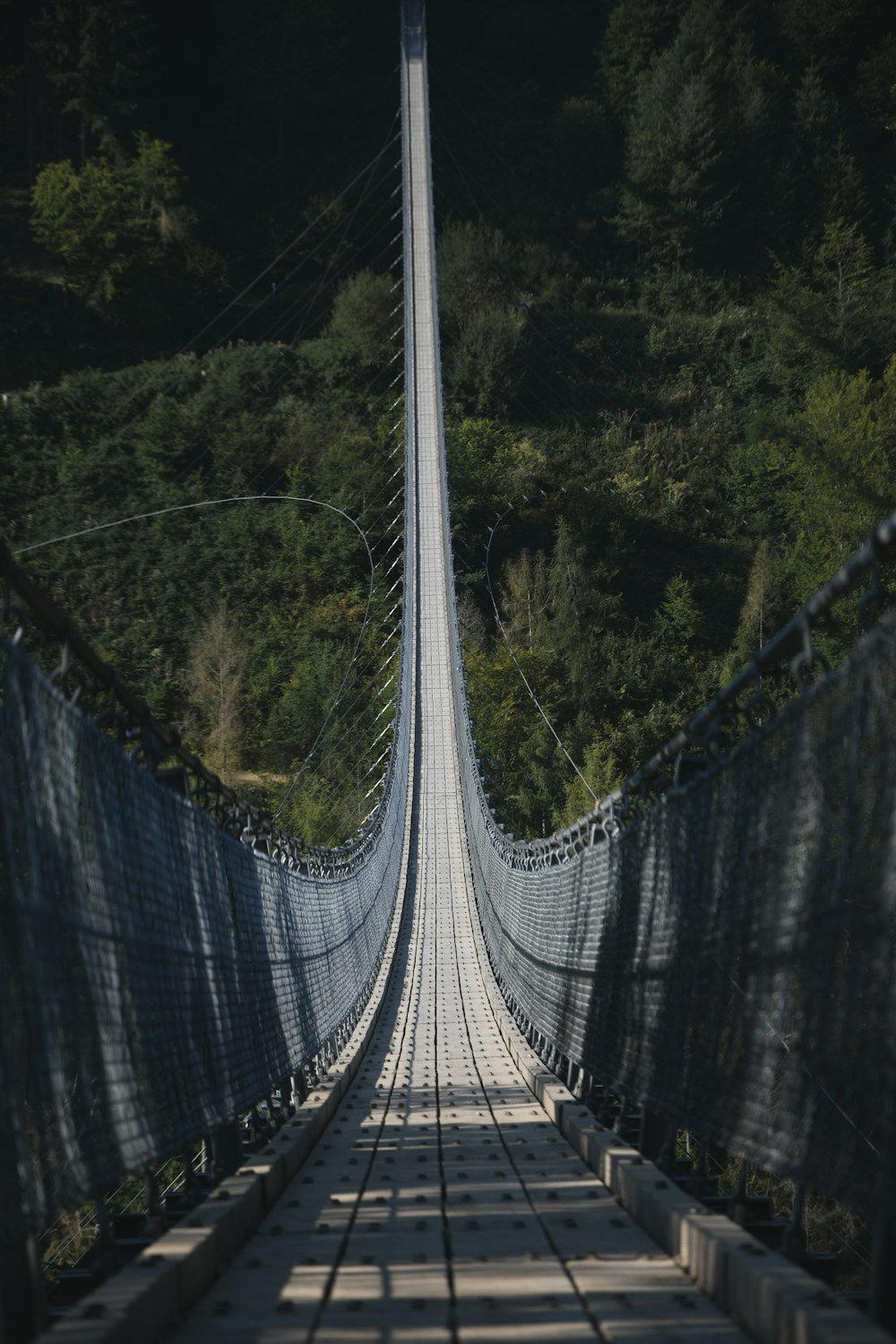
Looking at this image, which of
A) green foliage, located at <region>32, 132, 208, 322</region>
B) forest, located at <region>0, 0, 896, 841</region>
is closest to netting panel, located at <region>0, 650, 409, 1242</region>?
forest, located at <region>0, 0, 896, 841</region>

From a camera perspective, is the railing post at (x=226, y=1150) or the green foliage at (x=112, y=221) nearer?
the railing post at (x=226, y=1150)

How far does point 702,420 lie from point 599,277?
660 cm

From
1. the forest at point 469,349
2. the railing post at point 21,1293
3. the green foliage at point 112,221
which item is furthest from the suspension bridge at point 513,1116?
the green foliage at point 112,221

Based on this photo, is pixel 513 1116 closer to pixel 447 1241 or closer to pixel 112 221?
pixel 447 1241

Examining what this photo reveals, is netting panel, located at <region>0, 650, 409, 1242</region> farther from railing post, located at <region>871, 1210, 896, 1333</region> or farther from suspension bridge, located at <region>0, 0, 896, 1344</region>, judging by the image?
railing post, located at <region>871, 1210, 896, 1333</region>

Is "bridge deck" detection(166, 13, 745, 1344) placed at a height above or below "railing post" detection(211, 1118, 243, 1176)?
below

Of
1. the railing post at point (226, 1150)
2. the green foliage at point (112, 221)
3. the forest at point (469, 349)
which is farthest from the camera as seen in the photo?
the green foliage at point (112, 221)

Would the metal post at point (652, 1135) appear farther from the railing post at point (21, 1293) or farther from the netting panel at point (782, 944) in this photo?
the railing post at point (21, 1293)

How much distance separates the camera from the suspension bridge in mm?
1771

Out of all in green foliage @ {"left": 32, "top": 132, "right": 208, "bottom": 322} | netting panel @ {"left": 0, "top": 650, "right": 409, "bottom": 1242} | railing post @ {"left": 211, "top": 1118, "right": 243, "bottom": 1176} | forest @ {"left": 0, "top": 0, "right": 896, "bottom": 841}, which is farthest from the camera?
green foliage @ {"left": 32, "top": 132, "right": 208, "bottom": 322}

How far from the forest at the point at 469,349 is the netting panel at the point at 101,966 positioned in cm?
1503

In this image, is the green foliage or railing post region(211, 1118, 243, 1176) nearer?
railing post region(211, 1118, 243, 1176)

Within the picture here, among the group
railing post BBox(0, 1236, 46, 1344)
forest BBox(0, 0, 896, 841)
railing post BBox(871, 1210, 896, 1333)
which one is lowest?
railing post BBox(871, 1210, 896, 1333)

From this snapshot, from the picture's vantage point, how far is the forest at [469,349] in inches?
873
